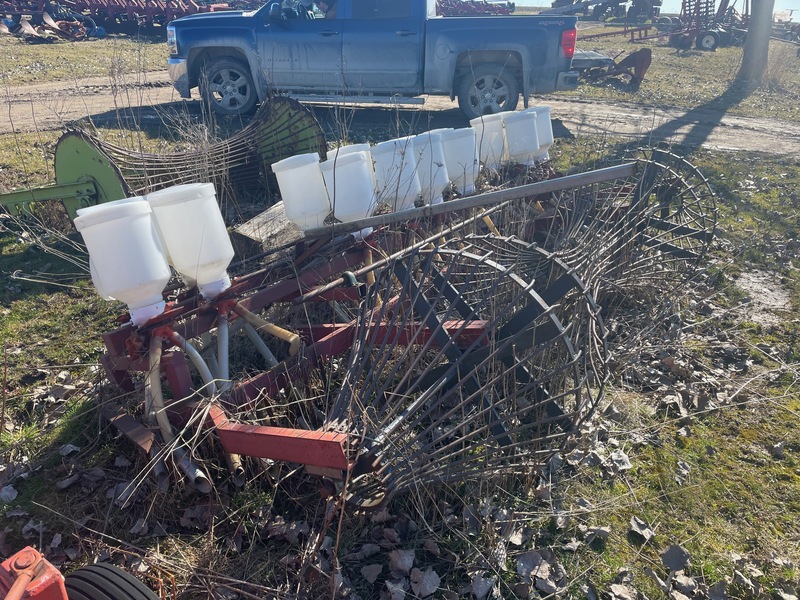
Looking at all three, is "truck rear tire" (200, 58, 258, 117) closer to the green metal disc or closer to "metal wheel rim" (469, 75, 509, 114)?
"metal wheel rim" (469, 75, 509, 114)

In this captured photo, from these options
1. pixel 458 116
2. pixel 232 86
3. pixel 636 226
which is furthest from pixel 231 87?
pixel 636 226

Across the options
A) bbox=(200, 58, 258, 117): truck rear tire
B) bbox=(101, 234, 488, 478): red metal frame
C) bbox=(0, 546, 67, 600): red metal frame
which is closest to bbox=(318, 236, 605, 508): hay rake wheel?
bbox=(101, 234, 488, 478): red metal frame

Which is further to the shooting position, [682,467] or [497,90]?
[497,90]

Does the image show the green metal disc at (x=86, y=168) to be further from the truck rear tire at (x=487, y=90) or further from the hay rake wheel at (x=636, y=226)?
the truck rear tire at (x=487, y=90)

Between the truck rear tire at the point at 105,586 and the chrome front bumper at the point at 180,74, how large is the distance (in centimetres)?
887

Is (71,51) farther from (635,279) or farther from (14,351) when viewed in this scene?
(635,279)

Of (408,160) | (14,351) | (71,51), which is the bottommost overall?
(14,351)

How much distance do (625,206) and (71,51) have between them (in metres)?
16.5

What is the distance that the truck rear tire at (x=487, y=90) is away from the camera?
9789 millimetres

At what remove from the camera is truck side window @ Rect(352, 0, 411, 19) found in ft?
31.5

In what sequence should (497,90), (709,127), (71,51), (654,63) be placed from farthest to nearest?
(654,63), (71,51), (709,127), (497,90)

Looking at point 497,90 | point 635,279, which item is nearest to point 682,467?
point 635,279

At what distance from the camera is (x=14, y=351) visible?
4.18 m

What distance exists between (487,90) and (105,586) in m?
9.31
